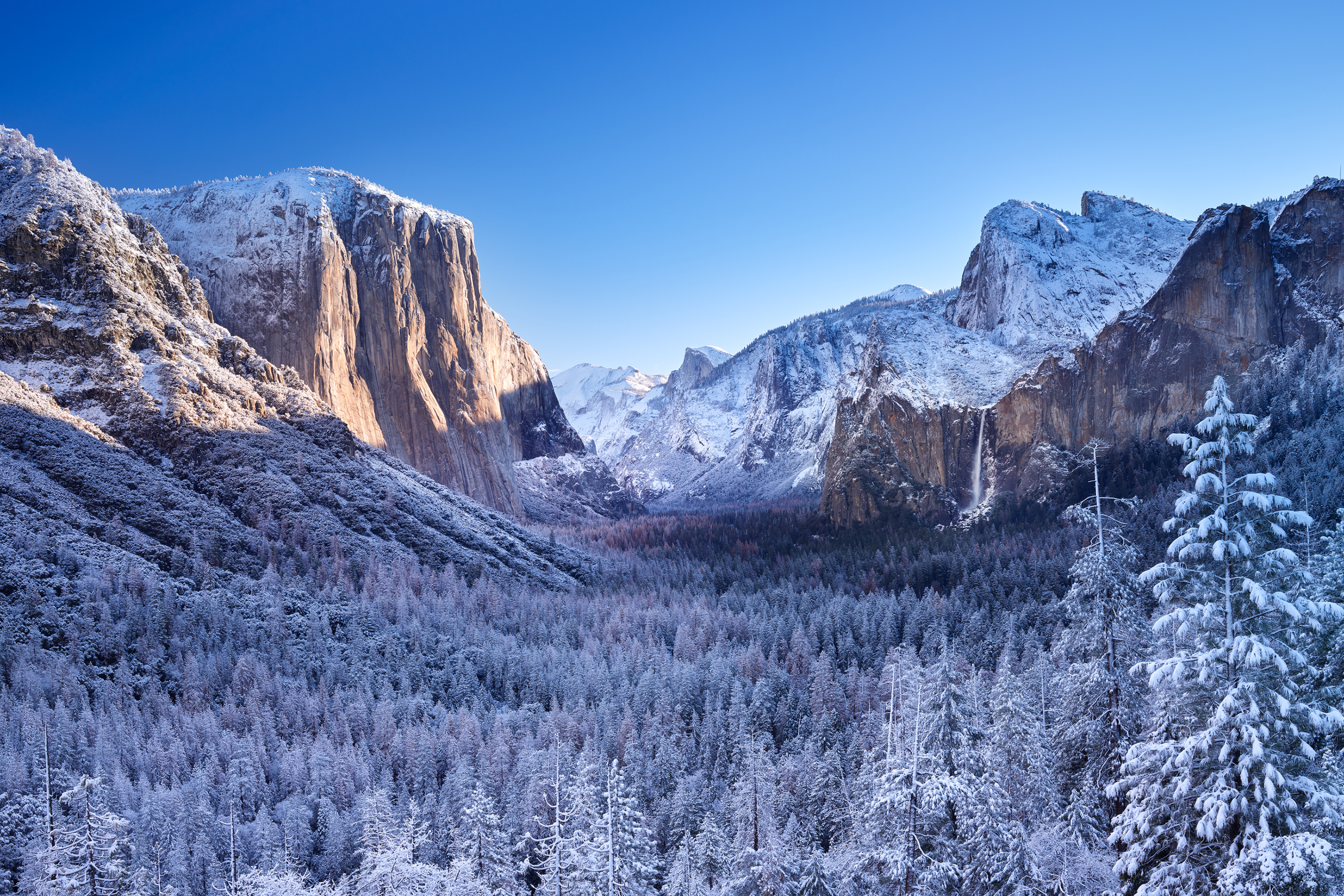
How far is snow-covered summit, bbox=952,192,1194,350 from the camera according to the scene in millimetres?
140250

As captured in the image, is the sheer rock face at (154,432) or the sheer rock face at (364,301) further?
the sheer rock face at (364,301)

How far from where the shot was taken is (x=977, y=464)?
143000mm

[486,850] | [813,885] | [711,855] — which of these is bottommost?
[711,855]

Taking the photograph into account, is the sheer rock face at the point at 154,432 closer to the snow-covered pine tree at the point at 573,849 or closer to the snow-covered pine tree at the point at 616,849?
the snow-covered pine tree at the point at 573,849

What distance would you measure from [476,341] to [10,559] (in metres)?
99.0

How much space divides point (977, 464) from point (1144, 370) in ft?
102

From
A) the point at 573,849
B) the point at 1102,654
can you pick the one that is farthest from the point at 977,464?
the point at 573,849

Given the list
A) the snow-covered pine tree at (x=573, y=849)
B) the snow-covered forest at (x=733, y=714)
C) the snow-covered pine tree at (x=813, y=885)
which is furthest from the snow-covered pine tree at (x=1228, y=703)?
the snow-covered pine tree at (x=573, y=849)

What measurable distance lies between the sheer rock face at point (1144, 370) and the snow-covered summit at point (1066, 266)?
863 cm

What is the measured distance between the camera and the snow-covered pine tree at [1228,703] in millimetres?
12539

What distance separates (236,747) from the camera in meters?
46.2

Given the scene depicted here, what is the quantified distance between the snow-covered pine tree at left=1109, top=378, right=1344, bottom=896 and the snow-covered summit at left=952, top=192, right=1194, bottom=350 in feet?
457

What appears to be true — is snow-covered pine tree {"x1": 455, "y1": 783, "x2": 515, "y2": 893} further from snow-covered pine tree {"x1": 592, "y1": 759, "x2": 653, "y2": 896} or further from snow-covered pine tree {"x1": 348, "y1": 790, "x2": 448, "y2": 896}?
snow-covered pine tree {"x1": 592, "y1": 759, "x2": 653, "y2": 896}

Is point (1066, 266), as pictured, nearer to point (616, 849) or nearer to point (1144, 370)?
point (1144, 370)
